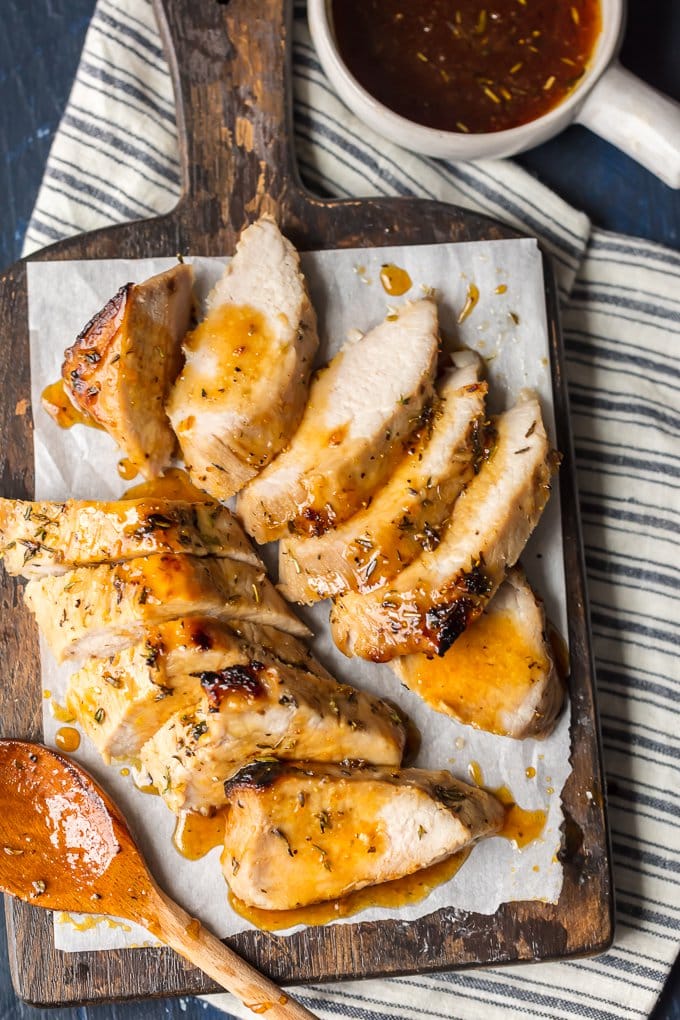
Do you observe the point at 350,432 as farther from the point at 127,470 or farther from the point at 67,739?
the point at 67,739

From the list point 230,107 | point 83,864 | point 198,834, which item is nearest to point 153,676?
point 198,834

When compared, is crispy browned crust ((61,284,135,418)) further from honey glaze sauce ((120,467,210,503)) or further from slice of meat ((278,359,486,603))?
slice of meat ((278,359,486,603))

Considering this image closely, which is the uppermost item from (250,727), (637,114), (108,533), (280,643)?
(637,114)

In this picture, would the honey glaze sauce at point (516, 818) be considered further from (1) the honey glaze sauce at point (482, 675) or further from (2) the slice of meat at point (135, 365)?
(2) the slice of meat at point (135, 365)

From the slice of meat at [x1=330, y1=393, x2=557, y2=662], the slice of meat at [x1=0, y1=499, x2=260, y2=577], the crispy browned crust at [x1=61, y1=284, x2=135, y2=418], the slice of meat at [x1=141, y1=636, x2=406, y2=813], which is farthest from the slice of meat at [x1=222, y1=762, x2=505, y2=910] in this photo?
the crispy browned crust at [x1=61, y1=284, x2=135, y2=418]

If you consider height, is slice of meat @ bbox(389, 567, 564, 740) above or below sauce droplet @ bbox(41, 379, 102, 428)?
below

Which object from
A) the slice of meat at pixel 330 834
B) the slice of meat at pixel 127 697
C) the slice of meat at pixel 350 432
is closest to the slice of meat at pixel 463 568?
the slice of meat at pixel 350 432
